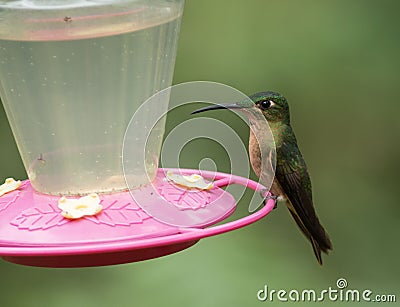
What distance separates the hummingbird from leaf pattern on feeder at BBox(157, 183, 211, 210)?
0.90 m

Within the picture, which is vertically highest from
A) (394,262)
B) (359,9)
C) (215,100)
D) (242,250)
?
(215,100)

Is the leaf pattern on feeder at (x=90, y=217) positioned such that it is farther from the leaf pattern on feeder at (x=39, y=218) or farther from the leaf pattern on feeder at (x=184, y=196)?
the leaf pattern on feeder at (x=184, y=196)

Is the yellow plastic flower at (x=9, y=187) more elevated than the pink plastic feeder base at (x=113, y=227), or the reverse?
the pink plastic feeder base at (x=113, y=227)

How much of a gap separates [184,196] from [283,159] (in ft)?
3.81

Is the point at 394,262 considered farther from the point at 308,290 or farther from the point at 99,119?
the point at 99,119

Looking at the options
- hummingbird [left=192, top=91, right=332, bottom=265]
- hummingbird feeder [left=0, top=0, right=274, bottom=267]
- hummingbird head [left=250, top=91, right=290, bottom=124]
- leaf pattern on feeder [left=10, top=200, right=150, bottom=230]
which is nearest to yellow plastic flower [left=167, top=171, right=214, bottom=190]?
hummingbird feeder [left=0, top=0, right=274, bottom=267]

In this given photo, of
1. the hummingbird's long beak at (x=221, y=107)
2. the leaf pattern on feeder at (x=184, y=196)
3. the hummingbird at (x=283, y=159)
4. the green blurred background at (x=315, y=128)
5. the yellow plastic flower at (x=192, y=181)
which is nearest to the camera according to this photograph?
the leaf pattern on feeder at (x=184, y=196)

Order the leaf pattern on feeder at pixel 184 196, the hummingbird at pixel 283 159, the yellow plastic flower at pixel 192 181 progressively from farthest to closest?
the hummingbird at pixel 283 159 < the yellow plastic flower at pixel 192 181 < the leaf pattern on feeder at pixel 184 196

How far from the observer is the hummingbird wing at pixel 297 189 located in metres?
3.97

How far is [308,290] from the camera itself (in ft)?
15.7

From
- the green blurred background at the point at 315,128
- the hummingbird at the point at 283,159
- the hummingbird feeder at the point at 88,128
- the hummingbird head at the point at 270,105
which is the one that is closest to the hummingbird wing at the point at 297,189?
the hummingbird at the point at 283,159

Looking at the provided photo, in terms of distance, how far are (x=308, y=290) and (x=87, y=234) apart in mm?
2499

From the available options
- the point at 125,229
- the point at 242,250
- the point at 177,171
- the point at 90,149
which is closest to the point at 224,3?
the point at 242,250

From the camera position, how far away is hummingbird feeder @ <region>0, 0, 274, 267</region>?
2654mm
